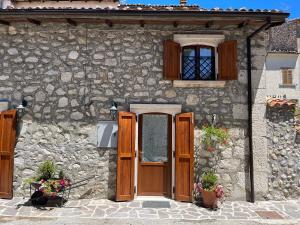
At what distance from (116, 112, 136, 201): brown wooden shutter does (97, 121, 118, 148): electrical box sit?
265 mm

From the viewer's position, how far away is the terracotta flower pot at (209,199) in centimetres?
679

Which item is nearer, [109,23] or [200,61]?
[109,23]

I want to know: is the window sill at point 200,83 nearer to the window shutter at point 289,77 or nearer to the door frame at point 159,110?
the door frame at point 159,110

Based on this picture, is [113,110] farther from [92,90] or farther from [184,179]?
[184,179]

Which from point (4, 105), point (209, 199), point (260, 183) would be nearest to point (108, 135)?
point (4, 105)

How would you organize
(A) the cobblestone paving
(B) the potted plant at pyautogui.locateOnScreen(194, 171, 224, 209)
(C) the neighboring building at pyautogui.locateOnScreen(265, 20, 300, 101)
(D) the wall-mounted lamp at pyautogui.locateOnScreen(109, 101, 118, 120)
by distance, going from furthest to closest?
(C) the neighboring building at pyautogui.locateOnScreen(265, 20, 300, 101)
(D) the wall-mounted lamp at pyautogui.locateOnScreen(109, 101, 118, 120)
(B) the potted plant at pyautogui.locateOnScreen(194, 171, 224, 209)
(A) the cobblestone paving

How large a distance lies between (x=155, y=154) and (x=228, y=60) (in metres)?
3.00

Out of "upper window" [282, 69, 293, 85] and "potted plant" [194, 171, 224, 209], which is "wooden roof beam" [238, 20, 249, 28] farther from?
"upper window" [282, 69, 293, 85]

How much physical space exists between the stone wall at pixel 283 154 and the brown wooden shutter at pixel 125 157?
11.3 ft

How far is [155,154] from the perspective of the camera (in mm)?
7750

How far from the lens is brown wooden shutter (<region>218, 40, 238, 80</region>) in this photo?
7.53 metres

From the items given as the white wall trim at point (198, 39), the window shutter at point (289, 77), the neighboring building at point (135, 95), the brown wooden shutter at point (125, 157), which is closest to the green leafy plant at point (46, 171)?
the neighboring building at point (135, 95)

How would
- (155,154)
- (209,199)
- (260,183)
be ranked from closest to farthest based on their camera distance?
(209,199), (260,183), (155,154)

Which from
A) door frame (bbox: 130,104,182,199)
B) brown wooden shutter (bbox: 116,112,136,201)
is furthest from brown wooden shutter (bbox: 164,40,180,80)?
brown wooden shutter (bbox: 116,112,136,201)
